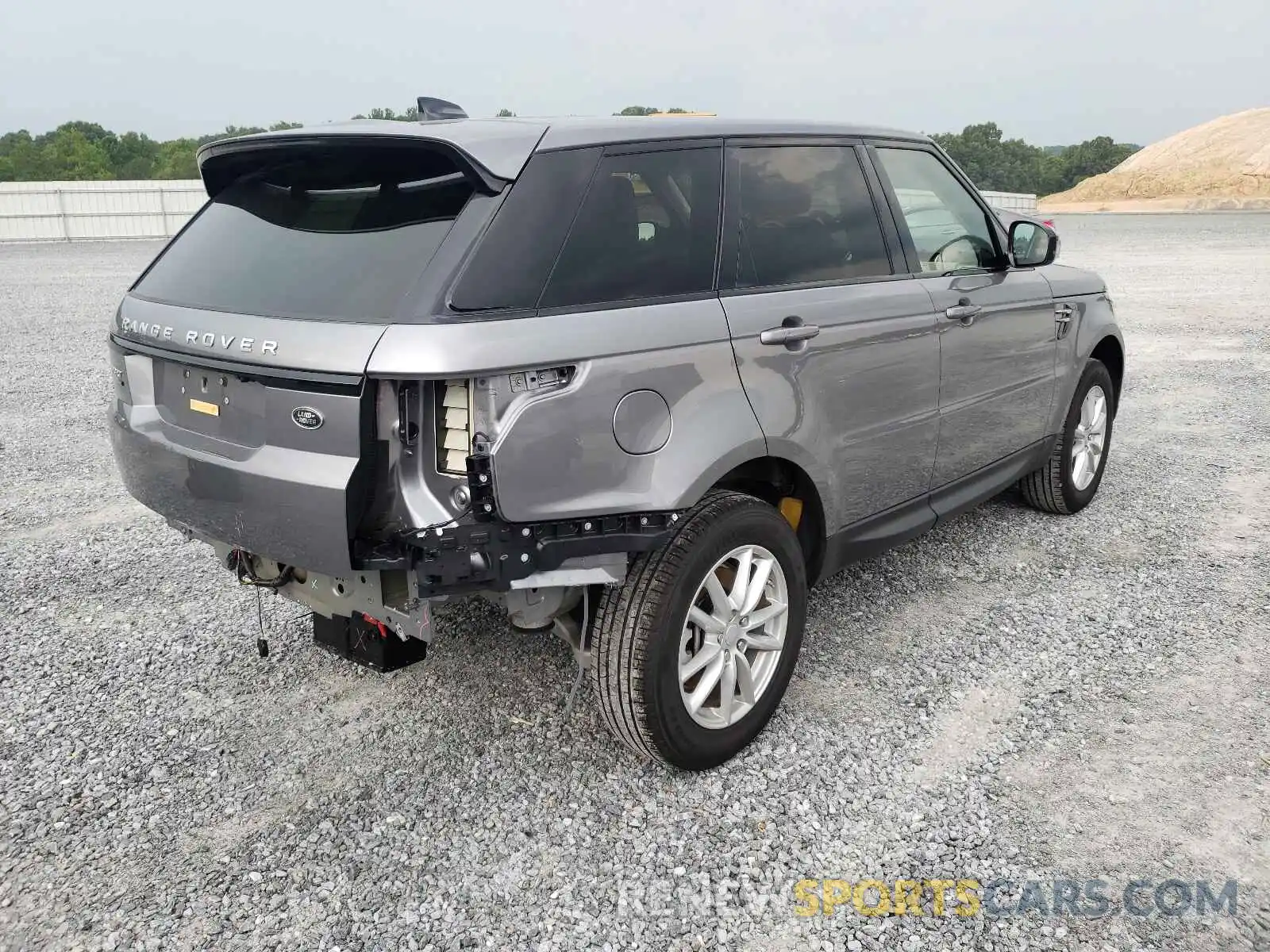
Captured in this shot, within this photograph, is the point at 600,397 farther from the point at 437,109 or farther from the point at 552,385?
the point at 437,109

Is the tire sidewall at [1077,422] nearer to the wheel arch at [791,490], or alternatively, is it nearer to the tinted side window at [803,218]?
the tinted side window at [803,218]

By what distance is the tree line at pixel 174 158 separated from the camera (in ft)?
196

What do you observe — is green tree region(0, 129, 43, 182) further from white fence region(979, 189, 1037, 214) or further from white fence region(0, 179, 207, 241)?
white fence region(979, 189, 1037, 214)

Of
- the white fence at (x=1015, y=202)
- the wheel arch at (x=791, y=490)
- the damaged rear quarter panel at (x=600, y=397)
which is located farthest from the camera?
the white fence at (x=1015, y=202)

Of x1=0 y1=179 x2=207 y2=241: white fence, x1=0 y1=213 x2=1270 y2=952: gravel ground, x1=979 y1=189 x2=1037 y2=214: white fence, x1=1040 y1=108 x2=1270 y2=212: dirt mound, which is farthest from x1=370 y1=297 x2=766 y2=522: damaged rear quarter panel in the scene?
x1=1040 y1=108 x2=1270 y2=212: dirt mound

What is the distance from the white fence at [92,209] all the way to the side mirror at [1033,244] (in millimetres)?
28304

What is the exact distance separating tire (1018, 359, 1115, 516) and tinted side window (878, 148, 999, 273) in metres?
1.22

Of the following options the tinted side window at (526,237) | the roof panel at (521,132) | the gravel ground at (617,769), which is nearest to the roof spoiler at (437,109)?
the roof panel at (521,132)

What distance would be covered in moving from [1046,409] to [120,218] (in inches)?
1192

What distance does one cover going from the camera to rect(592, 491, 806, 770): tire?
9.14 feet

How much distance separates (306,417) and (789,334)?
1.44m

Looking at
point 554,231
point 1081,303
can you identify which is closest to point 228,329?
point 554,231

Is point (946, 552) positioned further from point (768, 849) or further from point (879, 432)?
point (768, 849)

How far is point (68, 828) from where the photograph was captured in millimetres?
2818
